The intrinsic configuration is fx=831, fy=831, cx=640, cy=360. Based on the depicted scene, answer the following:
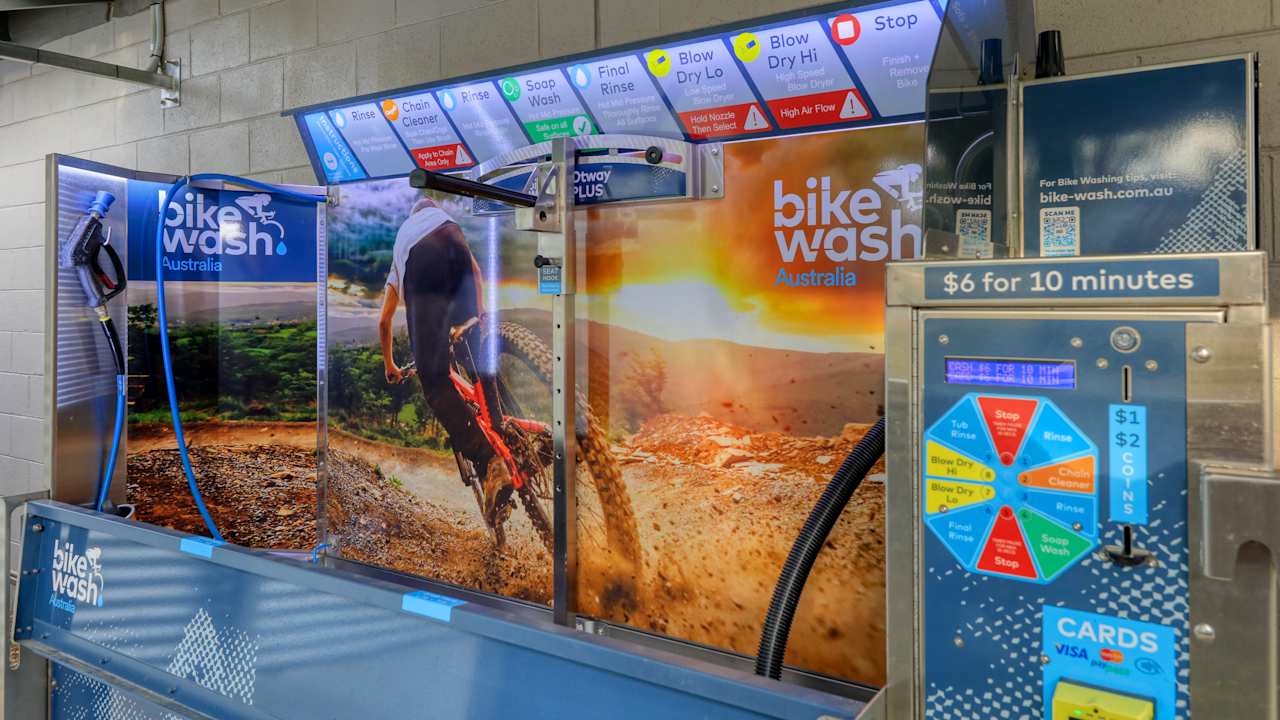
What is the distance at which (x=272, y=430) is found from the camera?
279 centimetres

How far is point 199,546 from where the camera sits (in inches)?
75.9

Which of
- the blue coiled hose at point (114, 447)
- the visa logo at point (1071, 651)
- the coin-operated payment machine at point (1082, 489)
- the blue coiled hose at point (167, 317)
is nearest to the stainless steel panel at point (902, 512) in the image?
the coin-operated payment machine at point (1082, 489)

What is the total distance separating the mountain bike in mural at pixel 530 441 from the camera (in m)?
2.24

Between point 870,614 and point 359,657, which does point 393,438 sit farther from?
point 870,614

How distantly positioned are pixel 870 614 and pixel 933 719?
2.80ft

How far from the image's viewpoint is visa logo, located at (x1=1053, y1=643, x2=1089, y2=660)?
948mm

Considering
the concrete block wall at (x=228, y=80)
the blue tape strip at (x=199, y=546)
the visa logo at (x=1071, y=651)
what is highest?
the concrete block wall at (x=228, y=80)

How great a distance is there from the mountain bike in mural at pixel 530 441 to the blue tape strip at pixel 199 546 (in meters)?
0.76

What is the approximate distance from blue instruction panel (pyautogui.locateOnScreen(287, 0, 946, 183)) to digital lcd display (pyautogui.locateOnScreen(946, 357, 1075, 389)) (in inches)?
37.3

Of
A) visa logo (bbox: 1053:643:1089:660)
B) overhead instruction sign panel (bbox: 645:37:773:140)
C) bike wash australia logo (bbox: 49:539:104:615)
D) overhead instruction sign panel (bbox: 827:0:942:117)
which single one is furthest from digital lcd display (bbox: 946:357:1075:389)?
bike wash australia logo (bbox: 49:539:104:615)

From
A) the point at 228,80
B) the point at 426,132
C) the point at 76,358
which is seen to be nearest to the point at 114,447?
the point at 76,358

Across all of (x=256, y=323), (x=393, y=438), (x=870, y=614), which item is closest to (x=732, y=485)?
(x=870, y=614)

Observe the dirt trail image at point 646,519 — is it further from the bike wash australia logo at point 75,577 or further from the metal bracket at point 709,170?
the metal bracket at point 709,170

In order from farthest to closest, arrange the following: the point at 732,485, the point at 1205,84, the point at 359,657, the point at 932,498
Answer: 1. the point at 732,485
2. the point at 359,657
3. the point at 1205,84
4. the point at 932,498
